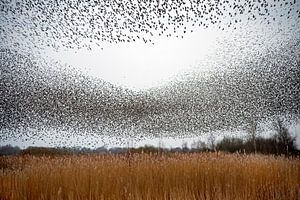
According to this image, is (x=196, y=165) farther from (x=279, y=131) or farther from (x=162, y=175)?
(x=279, y=131)

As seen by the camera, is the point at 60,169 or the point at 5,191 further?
the point at 60,169

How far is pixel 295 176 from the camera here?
21.4 feet

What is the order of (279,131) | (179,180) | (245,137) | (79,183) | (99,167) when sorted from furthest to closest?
(245,137), (279,131), (99,167), (179,180), (79,183)

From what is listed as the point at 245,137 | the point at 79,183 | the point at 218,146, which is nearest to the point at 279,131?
the point at 245,137

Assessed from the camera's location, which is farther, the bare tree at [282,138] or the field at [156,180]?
the bare tree at [282,138]

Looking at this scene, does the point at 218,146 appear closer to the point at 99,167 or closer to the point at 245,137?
the point at 245,137

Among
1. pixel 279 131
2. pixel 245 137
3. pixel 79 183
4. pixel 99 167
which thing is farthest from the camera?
pixel 245 137

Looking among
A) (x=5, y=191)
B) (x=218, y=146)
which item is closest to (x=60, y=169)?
(x=5, y=191)

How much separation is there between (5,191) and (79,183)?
5.21 ft

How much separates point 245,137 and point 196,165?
43.4m

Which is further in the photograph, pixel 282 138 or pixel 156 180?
pixel 282 138

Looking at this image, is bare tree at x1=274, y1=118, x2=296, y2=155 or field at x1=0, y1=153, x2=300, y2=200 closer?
field at x1=0, y1=153, x2=300, y2=200

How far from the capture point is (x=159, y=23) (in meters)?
7.19

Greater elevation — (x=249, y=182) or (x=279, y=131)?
(x=279, y=131)
